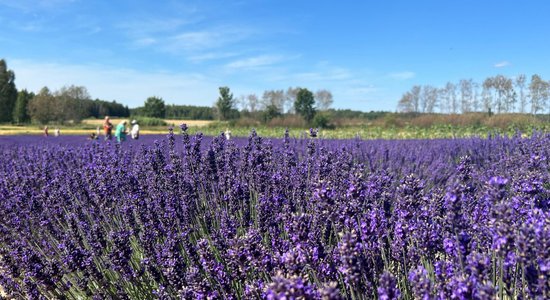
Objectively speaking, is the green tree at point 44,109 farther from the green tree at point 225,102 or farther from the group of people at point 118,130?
the group of people at point 118,130

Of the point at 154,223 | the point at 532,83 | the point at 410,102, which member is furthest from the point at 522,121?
the point at 410,102

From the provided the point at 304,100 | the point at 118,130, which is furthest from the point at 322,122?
the point at 118,130

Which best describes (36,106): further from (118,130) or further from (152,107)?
(118,130)

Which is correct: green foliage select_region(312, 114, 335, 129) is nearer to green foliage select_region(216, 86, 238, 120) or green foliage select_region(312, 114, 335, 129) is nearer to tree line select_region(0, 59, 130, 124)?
green foliage select_region(216, 86, 238, 120)

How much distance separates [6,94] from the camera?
57.8 meters

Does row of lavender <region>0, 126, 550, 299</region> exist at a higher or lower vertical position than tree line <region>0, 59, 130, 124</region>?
lower

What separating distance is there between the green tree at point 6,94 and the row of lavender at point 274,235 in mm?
64254

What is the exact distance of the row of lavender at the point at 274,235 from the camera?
150 centimetres

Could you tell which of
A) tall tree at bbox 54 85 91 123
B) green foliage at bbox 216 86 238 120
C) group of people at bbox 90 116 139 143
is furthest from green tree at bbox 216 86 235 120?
group of people at bbox 90 116 139 143

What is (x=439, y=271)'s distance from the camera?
1556 millimetres

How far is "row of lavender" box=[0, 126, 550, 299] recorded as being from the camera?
1.50 m

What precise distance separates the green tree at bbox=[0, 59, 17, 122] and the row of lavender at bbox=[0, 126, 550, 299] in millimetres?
64254

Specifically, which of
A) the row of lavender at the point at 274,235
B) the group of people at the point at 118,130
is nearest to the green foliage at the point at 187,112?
the group of people at the point at 118,130

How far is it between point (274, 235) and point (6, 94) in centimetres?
6915
